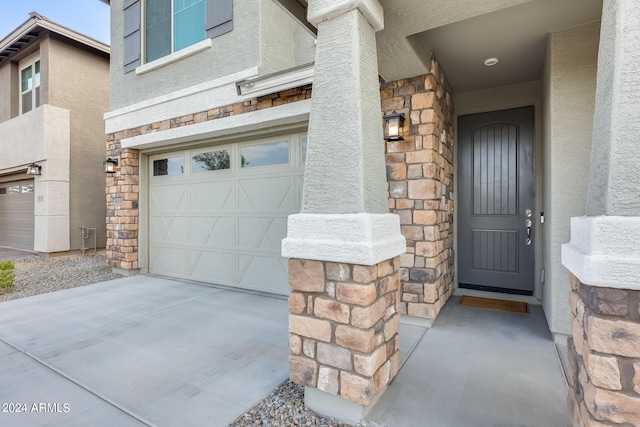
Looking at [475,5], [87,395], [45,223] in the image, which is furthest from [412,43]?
[45,223]

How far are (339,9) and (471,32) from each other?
160 centimetres

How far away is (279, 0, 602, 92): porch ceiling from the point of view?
2.12m

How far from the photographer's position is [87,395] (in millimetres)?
2066

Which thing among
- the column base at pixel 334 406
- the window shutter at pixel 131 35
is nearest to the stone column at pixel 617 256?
the column base at pixel 334 406

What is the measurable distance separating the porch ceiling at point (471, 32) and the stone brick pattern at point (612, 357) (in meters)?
1.84

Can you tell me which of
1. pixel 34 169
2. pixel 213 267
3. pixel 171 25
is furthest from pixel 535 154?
pixel 34 169

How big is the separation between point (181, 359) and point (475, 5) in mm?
3344

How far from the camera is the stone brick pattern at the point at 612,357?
1.15 m

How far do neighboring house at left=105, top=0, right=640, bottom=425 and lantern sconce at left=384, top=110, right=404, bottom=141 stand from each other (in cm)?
6

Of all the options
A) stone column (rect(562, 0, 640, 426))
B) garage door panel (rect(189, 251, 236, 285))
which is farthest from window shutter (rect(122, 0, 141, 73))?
stone column (rect(562, 0, 640, 426))

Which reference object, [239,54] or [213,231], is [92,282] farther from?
[239,54]

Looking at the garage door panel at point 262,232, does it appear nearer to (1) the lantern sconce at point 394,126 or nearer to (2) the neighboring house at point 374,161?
(2) the neighboring house at point 374,161

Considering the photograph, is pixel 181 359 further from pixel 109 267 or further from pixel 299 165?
pixel 109 267

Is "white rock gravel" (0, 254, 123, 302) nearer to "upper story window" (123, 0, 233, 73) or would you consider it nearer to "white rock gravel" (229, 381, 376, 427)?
"upper story window" (123, 0, 233, 73)
